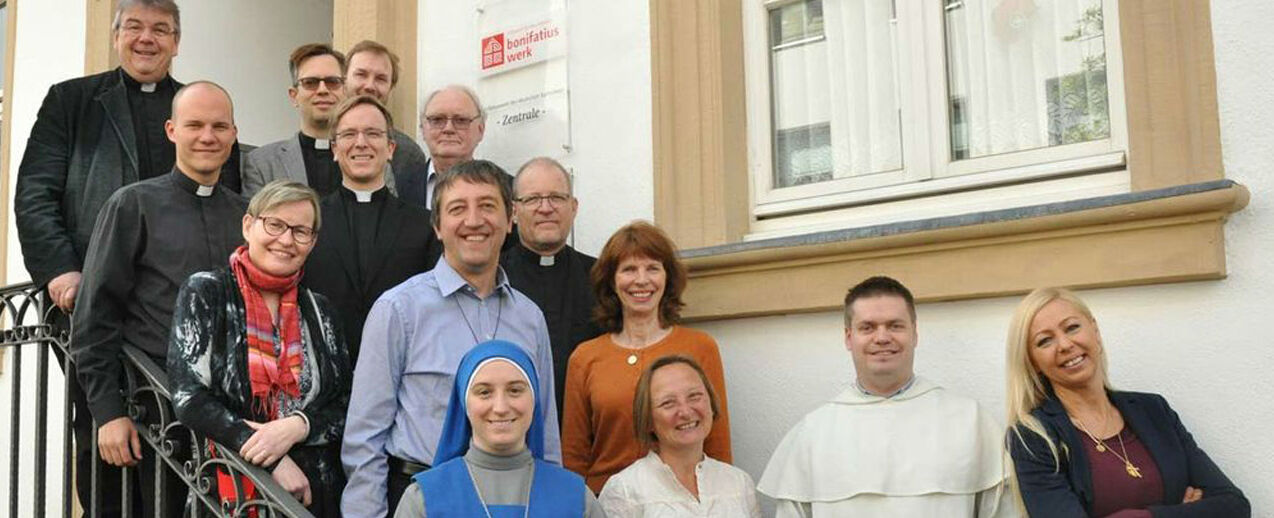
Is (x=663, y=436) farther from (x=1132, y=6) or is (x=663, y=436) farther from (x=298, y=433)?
(x=1132, y=6)

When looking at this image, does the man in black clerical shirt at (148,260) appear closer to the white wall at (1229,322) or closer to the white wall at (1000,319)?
the white wall at (1000,319)

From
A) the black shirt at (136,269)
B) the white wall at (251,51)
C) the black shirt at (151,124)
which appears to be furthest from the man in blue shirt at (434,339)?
the white wall at (251,51)

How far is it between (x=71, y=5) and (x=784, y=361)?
19.0ft

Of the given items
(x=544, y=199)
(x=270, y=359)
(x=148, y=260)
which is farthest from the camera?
(x=544, y=199)

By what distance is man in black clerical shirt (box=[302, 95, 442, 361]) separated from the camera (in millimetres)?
4219

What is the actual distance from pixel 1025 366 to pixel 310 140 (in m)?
2.84

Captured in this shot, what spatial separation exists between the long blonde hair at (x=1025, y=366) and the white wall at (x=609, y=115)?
1856mm

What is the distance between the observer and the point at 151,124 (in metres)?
5.09

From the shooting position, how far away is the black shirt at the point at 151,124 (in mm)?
5039

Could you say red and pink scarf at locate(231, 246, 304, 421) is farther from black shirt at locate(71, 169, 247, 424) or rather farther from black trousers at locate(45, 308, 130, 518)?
black trousers at locate(45, 308, 130, 518)

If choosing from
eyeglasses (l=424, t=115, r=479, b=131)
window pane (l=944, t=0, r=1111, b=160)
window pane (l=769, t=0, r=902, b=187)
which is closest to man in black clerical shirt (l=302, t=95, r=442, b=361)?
eyeglasses (l=424, t=115, r=479, b=131)

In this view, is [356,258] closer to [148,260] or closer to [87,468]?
[148,260]

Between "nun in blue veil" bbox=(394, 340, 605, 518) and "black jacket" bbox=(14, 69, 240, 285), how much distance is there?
1.77 m

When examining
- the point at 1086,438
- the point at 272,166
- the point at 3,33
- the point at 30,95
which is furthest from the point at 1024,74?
the point at 3,33
